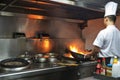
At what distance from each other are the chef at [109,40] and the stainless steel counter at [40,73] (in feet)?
1.13

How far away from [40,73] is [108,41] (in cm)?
75

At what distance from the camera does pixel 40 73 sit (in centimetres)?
145

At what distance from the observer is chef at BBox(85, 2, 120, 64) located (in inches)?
66.3

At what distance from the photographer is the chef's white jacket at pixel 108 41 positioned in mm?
1680

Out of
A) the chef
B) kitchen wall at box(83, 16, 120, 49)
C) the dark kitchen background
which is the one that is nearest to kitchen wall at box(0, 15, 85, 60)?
the dark kitchen background

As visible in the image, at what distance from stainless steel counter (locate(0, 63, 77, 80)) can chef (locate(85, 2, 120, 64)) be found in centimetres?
34

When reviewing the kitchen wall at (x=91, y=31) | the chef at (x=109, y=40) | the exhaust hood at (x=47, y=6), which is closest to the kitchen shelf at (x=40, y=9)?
the exhaust hood at (x=47, y=6)

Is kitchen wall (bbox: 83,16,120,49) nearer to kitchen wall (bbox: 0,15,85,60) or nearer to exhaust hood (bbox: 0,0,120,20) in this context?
kitchen wall (bbox: 0,15,85,60)

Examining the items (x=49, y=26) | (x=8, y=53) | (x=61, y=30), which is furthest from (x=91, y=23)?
(x=8, y=53)

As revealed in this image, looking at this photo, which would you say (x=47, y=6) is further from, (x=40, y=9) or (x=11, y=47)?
(x=11, y=47)

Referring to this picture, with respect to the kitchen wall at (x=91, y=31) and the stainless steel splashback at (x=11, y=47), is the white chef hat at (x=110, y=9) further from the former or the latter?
the stainless steel splashback at (x=11, y=47)

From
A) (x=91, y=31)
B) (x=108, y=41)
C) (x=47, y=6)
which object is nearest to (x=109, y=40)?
(x=108, y=41)

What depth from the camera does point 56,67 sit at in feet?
5.07

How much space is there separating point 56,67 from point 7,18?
2.70ft
